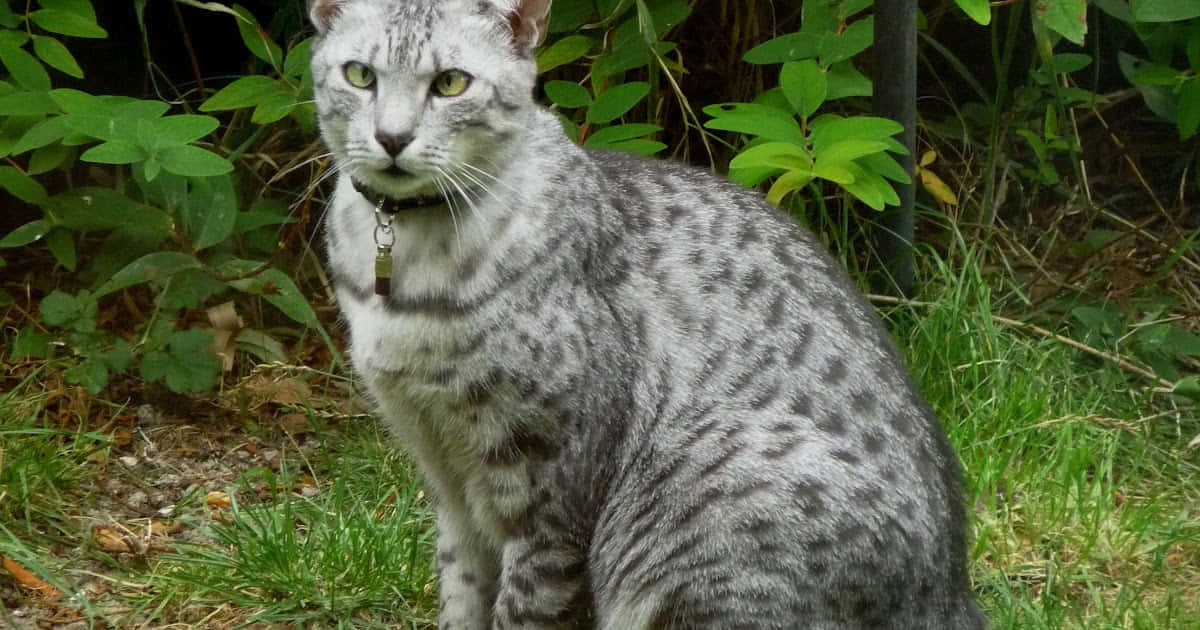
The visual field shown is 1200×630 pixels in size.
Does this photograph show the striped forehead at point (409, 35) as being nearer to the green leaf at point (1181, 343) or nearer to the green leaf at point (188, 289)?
the green leaf at point (188, 289)

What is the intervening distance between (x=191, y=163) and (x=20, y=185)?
2.37 ft

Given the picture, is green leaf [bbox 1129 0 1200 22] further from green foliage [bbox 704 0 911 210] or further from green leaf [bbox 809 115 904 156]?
green leaf [bbox 809 115 904 156]

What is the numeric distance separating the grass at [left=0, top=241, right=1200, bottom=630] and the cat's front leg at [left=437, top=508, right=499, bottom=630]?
9.7 inches

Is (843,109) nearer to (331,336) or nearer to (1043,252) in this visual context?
(1043,252)

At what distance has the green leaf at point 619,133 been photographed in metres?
4.18

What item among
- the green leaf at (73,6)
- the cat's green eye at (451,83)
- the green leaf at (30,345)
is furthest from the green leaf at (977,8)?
the green leaf at (30,345)

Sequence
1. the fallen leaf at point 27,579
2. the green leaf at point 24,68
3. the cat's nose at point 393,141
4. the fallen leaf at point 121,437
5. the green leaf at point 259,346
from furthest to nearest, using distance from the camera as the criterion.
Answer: the green leaf at point 259,346 < the fallen leaf at point 121,437 < the green leaf at point 24,68 < the fallen leaf at point 27,579 < the cat's nose at point 393,141

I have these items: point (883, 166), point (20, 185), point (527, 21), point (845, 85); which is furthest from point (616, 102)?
point (20, 185)

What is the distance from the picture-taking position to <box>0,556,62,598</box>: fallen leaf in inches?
152

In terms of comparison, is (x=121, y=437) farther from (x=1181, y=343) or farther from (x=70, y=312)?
A: (x=1181, y=343)

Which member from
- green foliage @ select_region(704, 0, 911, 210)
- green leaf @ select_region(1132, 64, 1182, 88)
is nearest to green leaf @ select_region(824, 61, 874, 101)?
green foliage @ select_region(704, 0, 911, 210)

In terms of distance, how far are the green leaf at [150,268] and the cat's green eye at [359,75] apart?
1.59 m

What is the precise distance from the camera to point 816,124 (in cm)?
405

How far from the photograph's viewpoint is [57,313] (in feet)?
14.8
